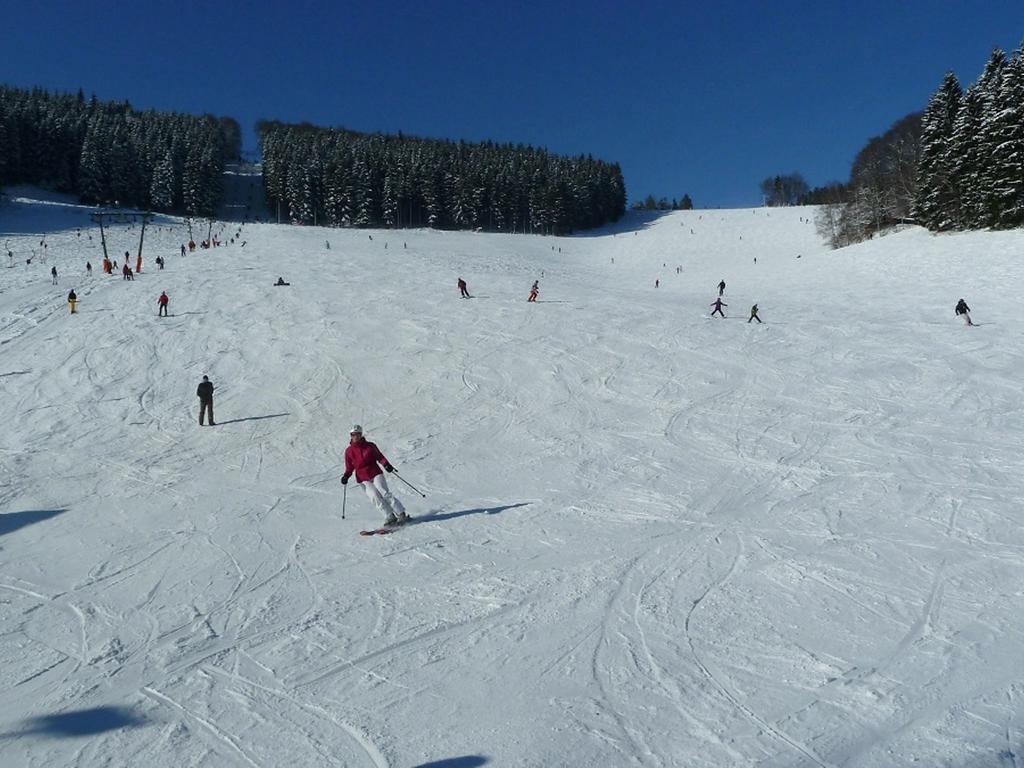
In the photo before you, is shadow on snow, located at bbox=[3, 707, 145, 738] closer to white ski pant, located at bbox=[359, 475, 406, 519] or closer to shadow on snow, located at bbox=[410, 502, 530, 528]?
white ski pant, located at bbox=[359, 475, 406, 519]

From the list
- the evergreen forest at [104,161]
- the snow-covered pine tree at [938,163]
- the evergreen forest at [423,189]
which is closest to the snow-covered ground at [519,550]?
the snow-covered pine tree at [938,163]

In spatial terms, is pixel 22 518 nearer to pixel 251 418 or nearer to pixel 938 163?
pixel 251 418

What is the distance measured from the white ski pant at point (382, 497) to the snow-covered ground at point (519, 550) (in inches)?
18.1

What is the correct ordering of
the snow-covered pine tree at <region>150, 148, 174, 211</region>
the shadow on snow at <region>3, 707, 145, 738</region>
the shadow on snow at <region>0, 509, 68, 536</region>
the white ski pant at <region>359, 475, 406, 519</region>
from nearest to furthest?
the shadow on snow at <region>3, 707, 145, 738</region>
the white ski pant at <region>359, 475, 406, 519</region>
the shadow on snow at <region>0, 509, 68, 536</region>
the snow-covered pine tree at <region>150, 148, 174, 211</region>

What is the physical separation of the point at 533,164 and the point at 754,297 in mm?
76642

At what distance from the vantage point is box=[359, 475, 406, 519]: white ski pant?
27.5 ft

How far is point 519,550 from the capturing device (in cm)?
757

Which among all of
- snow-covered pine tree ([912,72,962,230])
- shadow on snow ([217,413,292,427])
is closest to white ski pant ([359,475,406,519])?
shadow on snow ([217,413,292,427])

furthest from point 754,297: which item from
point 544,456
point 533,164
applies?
point 533,164

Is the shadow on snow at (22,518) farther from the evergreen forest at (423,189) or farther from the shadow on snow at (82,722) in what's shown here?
the evergreen forest at (423,189)

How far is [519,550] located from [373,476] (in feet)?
7.39

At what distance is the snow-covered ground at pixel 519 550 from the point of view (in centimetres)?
448

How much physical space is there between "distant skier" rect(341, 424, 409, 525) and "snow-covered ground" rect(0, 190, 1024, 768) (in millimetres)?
426

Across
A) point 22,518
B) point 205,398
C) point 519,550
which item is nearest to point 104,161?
point 205,398
